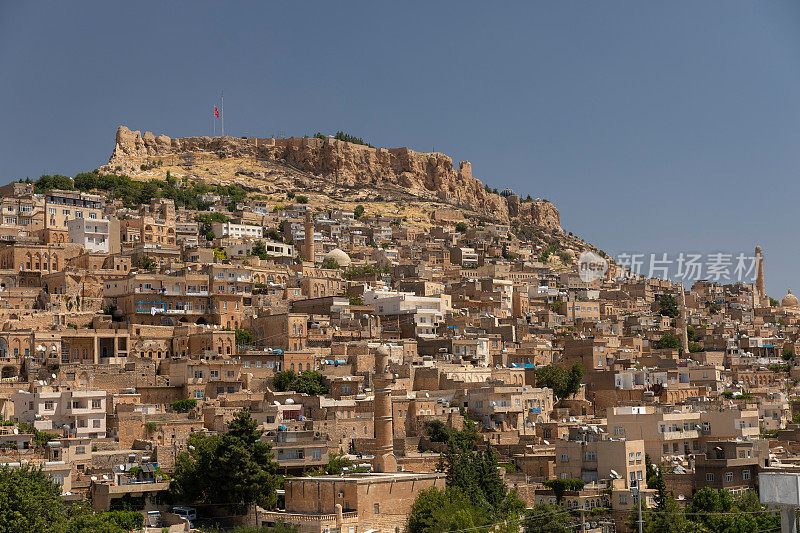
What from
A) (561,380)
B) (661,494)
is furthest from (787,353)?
(661,494)

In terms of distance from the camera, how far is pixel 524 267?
269ft

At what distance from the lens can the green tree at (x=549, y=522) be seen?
30938 millimetres

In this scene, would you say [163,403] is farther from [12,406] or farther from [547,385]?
[547,385]

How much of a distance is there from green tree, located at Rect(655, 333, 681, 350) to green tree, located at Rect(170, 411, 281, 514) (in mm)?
37480

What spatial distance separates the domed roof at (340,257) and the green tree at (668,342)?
19.5 m

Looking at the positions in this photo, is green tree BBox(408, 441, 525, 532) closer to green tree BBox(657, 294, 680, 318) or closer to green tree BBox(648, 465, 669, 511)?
green tree BBox(648, 465, 669, 511)

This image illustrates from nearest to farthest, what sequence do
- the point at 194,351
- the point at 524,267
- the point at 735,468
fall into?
the point at 735,468 → the point at 194,351 → the point at 524,267

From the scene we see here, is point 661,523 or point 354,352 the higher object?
point 354,352

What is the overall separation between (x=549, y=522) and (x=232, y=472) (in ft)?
28.3

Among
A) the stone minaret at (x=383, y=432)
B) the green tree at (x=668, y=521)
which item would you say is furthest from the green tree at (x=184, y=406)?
the green tree at (x=668, y=521)

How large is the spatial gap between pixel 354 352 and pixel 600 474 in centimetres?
1467

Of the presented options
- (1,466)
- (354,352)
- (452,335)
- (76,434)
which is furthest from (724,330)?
(1,466)

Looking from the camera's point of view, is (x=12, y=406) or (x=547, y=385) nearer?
(x=12, y=406)

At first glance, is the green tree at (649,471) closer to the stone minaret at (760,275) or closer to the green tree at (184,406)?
the green tree at (184,406)
